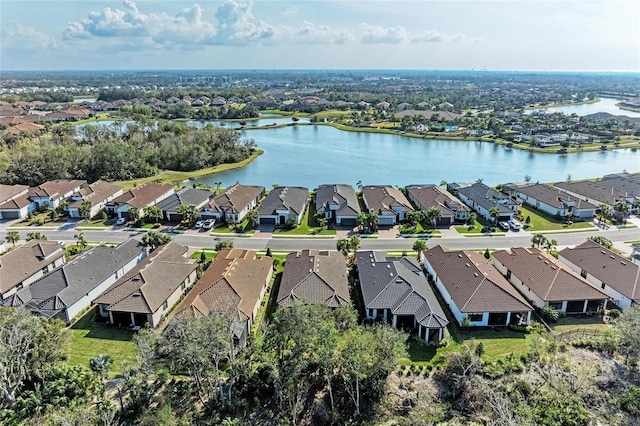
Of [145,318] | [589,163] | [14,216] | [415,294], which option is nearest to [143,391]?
[145,318]

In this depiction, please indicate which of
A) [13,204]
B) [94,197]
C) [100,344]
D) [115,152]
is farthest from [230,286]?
[115,152]

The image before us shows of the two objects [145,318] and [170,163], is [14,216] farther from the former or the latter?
[145,318]

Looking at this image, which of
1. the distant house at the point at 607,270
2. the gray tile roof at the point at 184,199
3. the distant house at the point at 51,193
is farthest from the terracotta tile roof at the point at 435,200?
the distant house at the point at 51,193

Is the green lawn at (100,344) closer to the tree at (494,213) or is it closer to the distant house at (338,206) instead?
the distant house at (338,206)

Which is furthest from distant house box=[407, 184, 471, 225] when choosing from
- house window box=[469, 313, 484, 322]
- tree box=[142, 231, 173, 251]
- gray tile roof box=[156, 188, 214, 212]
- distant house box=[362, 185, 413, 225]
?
tree box=[142, 231, 173, 251]

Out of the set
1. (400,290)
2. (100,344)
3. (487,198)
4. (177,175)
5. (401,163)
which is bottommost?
(100,344)

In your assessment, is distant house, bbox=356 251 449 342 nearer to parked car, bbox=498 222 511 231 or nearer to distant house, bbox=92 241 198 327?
distant house, bbox=92 241 198 327

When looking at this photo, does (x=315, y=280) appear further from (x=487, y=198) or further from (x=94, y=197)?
(x=94, y=197)
